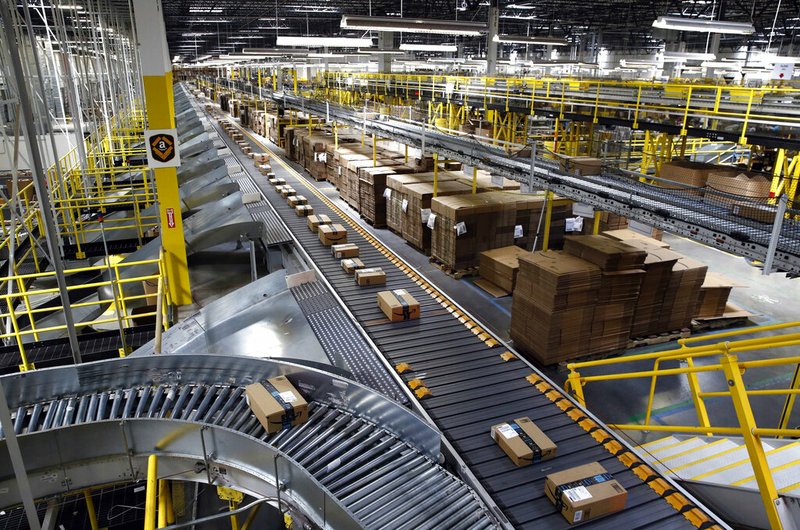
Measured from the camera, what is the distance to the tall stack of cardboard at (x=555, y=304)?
6.59 meters

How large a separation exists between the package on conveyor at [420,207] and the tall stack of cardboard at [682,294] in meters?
4.05

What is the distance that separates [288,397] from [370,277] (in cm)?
300

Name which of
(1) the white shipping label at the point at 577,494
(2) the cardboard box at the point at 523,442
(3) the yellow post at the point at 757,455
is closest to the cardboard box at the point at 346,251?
(2) the cardboard box at the point at 523,442

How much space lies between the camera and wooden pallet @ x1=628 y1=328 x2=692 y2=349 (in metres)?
7.73

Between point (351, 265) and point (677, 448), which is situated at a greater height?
point (351, 265)

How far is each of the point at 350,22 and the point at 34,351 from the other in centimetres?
702

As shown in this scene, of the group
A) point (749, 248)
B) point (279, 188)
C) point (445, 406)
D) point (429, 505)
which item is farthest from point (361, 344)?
point (279, 188)

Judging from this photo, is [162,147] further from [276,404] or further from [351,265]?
[276,404]

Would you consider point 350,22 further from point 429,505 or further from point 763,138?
point 429,505

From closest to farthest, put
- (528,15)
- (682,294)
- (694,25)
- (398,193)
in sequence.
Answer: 1. (682,294)
2. (694,25)
3. (398,193)
4. (528,15)

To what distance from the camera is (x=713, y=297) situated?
8609mm

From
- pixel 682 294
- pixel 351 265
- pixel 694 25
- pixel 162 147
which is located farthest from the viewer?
pixel 694 25

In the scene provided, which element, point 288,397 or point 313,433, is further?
point 288,397

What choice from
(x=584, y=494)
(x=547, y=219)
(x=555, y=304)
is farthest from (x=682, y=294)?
(x=584, y=494)
